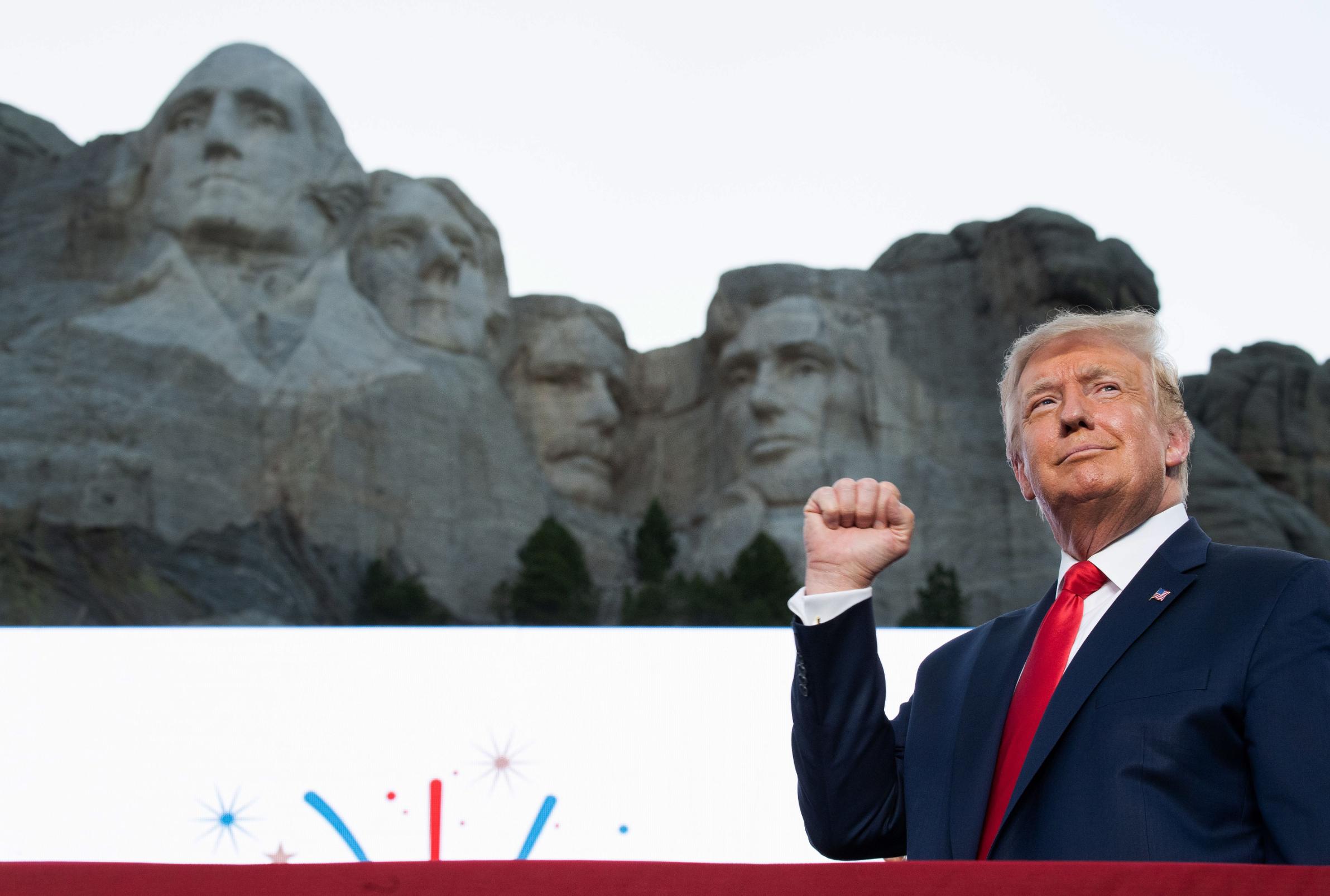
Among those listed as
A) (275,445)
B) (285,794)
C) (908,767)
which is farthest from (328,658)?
(275,445)

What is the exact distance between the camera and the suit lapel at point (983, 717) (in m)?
1.26

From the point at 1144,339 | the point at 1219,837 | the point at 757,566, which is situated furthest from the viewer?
the point at 757,566

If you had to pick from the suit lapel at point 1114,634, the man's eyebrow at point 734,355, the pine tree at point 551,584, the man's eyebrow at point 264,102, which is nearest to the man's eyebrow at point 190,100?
the man's eyebrow at point 264,102

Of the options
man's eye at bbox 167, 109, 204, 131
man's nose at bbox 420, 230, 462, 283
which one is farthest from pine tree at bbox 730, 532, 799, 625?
man's eye at bbox 167, 109, 204, 131

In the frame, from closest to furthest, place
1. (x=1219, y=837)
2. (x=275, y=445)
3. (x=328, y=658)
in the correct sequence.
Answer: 1. (x=1219, y=837)
2. (x=328, y=658)
3. (x=275, y=445)

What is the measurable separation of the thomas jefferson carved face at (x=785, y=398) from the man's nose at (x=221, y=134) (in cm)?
486

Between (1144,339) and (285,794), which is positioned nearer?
(1144,339)

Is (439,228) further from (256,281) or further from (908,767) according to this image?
(908,767)

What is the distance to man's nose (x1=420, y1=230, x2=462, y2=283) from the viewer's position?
13.7 metres

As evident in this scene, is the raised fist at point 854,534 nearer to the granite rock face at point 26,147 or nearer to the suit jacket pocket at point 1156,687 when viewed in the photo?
the suit jacket pocket at point 1156,687

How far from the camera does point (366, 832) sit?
7.52 feet

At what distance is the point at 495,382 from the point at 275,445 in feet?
8.57

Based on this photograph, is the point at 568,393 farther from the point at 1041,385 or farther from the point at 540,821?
the point at 1041,385

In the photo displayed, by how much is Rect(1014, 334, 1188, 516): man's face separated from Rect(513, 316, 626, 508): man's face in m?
13.0
